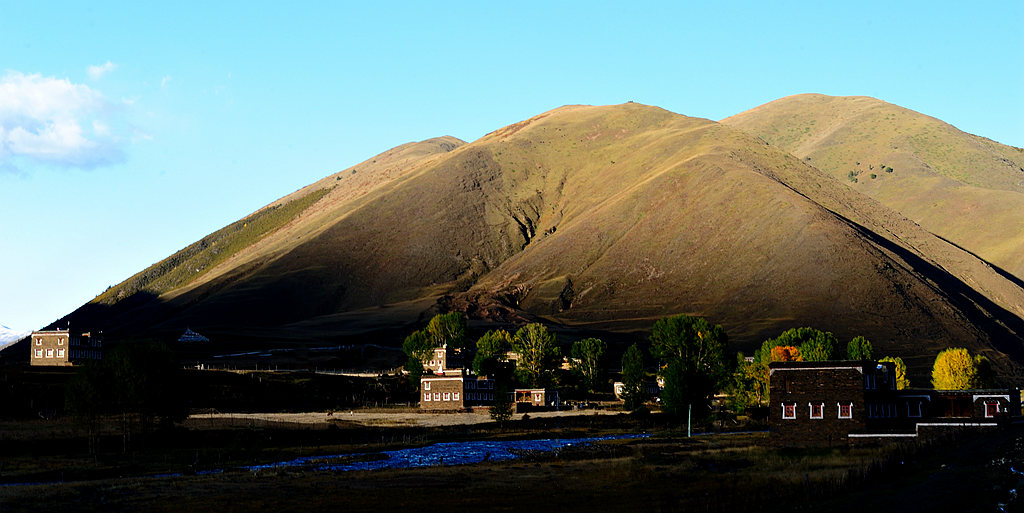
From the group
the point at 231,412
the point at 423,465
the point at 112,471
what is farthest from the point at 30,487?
the point at 231,412

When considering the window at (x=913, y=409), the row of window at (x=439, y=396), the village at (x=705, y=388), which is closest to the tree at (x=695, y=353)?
the village at (x=705, y=388)

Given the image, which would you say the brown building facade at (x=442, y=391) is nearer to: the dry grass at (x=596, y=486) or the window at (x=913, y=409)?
the window at (x=913, y=409)

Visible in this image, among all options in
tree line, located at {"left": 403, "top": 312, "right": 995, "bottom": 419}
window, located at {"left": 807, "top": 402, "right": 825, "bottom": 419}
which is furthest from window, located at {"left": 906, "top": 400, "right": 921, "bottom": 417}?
tree line, located at {"left": 403, "top": 312, "right": 995, "bottom": 419}

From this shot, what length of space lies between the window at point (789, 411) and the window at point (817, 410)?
122 cm

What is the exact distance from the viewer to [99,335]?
180500 mm

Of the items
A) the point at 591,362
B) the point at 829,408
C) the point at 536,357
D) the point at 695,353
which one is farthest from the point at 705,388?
the point at 536,357

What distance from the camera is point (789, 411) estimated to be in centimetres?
8375

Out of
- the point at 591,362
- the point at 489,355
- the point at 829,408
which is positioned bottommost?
the point at 829,408

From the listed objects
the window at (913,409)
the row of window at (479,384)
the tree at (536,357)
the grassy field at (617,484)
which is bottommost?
the grassy field at (617,484)

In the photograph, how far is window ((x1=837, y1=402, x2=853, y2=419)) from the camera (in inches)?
3243

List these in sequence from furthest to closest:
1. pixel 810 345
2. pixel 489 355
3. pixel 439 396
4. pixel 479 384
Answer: pixel 489 355 < pixel 479 384 < pixel 439 396 < pixel 810 345

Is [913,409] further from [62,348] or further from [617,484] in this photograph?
[62,348]

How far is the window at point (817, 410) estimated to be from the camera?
8306 centimetres

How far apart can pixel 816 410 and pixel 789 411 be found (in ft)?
6.59
